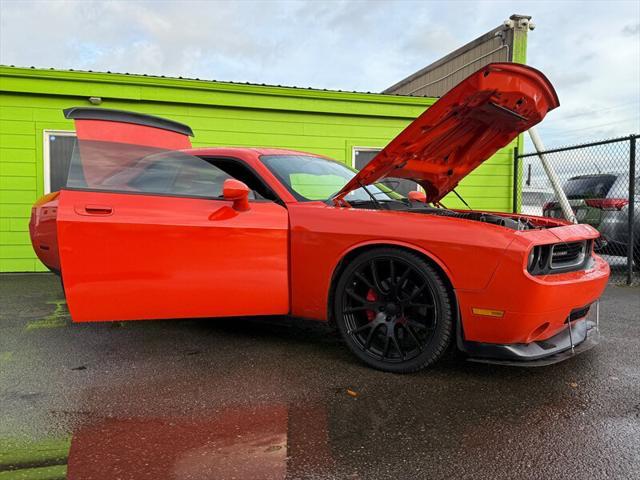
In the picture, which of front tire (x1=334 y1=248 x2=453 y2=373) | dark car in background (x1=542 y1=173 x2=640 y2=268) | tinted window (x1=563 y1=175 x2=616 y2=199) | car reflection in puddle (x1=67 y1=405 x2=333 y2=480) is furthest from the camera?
tinted window (x1=563 y1=175 x2=616 y2=199)

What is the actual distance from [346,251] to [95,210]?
1.64m

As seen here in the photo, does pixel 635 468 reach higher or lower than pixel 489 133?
lower

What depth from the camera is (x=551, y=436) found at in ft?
7.89

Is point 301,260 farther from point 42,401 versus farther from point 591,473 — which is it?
point 591,473

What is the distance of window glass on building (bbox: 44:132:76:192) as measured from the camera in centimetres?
713

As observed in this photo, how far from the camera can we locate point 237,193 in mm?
3250

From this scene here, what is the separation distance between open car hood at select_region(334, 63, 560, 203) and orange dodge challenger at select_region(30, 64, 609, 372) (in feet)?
0.05

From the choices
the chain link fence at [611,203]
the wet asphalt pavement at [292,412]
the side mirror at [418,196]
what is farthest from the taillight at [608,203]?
the side mirror at [418,196]

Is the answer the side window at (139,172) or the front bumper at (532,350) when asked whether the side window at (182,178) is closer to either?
the side window at (139,172)

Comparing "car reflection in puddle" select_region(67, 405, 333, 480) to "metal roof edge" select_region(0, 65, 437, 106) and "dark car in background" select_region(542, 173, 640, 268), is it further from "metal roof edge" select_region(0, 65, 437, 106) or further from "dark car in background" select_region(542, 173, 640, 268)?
"metal roof edge" select_region(0, 65, 437, 106)

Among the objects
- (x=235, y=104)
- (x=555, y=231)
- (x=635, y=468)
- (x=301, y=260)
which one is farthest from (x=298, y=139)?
(x=635, y=468)

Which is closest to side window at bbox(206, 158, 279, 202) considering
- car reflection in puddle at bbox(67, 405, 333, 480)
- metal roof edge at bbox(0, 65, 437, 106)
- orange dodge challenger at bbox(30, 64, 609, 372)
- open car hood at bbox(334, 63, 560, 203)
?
orange dodge challenger at bbox(30, 64, 609, 372)

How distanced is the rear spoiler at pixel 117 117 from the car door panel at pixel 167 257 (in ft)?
2.16

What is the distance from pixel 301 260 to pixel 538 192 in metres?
6.73
